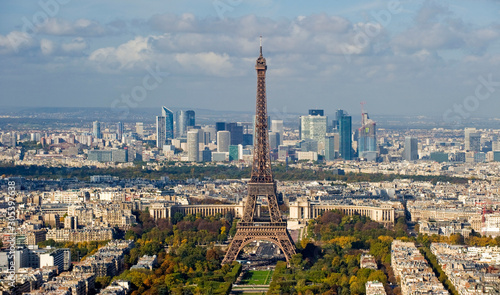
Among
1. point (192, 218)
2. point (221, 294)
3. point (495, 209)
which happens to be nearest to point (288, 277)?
point (221, 294)

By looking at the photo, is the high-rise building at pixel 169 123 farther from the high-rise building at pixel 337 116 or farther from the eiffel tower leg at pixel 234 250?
the eiffel tower leg at pixel 234 250

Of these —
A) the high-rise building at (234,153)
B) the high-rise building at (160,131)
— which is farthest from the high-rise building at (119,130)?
the high-rise building at (234,153)

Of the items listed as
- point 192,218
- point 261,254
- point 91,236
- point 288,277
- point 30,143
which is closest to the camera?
point 288,277

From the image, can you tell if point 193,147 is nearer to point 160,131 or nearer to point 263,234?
point 160,131

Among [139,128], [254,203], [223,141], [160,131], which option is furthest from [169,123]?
[254,203]

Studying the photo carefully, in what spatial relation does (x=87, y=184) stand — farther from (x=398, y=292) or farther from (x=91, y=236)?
(x=398, y=292)

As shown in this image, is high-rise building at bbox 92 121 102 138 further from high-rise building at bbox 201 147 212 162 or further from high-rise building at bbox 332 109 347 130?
high-rise building at bbox 332 109 347 130
